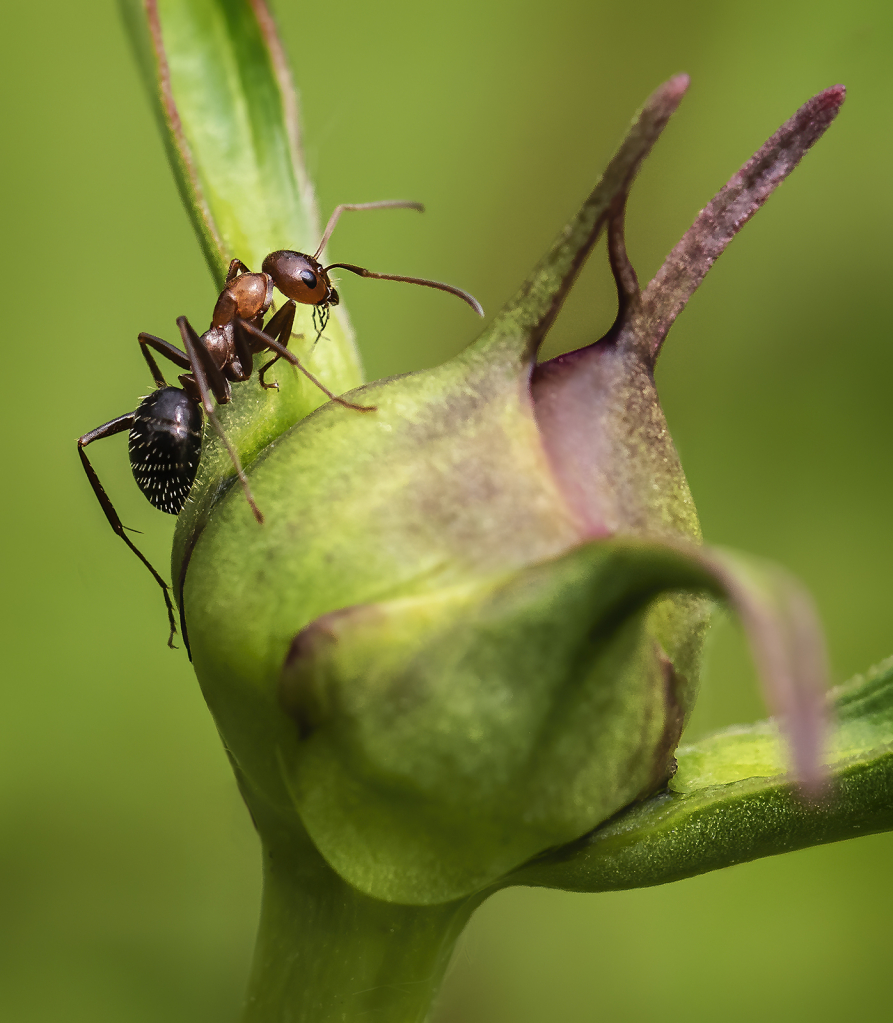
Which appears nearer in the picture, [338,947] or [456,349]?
[338,947]

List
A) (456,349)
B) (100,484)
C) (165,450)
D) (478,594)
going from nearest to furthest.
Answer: (478,594), (165,450), (100,484), (456,349)

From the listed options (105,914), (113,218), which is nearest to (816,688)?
(105,914)

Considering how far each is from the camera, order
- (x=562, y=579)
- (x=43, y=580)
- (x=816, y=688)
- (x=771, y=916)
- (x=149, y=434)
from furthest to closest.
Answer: (x=43, y=580), (x=771, y=916), (x=149, y=434), (x=562, y=579), (x=816, y=688)

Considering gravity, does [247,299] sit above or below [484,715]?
above

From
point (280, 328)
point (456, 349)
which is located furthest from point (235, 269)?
point (456, 349)

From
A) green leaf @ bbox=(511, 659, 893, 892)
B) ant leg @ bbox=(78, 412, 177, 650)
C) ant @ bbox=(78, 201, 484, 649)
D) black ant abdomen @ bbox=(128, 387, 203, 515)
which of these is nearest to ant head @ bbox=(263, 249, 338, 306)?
ant @ bbox=(78, 201, 484, 649)

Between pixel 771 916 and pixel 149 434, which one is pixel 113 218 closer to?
pixel 149 434

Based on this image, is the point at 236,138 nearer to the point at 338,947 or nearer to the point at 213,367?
the point at 213,367

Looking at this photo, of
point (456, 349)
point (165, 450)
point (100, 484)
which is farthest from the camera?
point (456, 349)
